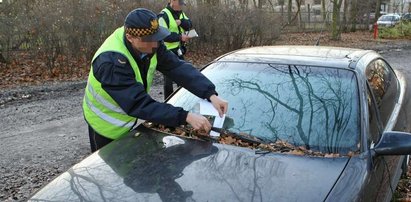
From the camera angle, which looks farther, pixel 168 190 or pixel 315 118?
pixel 315 118

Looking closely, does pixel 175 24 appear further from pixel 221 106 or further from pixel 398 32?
pixel 398 32

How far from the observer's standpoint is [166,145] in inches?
116

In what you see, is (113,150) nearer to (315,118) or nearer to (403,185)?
(315,118)

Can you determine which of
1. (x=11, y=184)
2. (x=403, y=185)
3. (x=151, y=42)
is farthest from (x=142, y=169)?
(x=403, y=185)

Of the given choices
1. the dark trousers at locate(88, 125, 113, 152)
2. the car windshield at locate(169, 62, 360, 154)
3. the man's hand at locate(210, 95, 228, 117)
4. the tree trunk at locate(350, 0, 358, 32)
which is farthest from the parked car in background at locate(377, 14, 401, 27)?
the dark trousers at locate(88, 125, 113, 152)

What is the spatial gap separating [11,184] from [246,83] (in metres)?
2.56

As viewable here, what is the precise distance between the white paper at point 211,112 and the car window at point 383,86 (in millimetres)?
1232

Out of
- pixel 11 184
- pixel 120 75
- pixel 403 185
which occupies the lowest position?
pixel 403 185

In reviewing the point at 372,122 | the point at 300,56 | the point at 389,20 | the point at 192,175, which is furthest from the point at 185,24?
the point at 389,20

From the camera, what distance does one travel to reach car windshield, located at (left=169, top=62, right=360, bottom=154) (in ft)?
9.64

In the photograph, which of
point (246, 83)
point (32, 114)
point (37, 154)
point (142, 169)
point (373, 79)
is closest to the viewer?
point (142, 169)

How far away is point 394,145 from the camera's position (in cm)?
284

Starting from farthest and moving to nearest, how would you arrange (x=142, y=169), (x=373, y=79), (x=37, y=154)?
(x=37, y=154)
(x=373, y=79)
(x=142, y=169)

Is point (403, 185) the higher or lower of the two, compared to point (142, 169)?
lower
